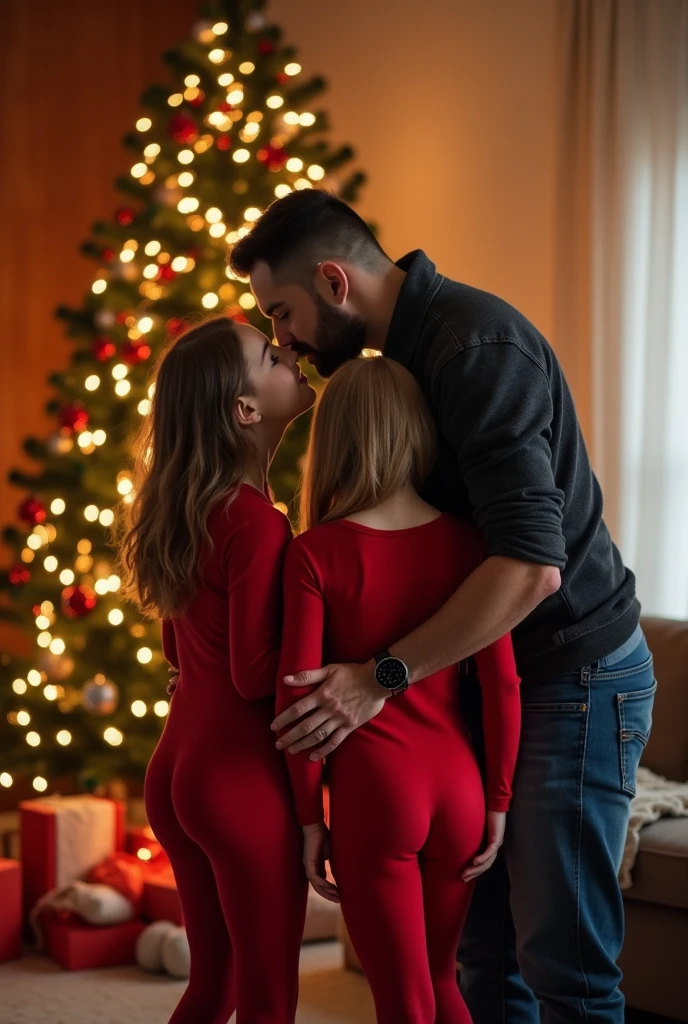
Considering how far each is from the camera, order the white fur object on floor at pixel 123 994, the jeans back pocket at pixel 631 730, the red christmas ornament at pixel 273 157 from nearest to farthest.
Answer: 1. the jeans back pocket at pixel 631 730
2. the white fur object on floor at pixel 123 994
3. the red christmas ornament at pixel 273 157

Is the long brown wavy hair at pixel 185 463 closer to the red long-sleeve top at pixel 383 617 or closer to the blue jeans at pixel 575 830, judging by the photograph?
the red long-sleeve top at pixel 383 617

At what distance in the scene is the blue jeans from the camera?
165 centimetres

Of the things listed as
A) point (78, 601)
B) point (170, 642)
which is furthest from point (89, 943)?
point (170, 642)

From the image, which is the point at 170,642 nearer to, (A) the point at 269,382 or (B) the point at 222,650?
(B) the point at 222,650

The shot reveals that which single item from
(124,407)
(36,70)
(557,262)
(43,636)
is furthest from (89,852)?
(36,70)

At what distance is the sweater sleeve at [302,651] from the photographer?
1608 mm

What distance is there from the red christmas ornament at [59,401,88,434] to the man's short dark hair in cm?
170

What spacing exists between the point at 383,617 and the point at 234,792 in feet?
1.06

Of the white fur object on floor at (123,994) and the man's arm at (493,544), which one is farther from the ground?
the man's arm at (493,544)

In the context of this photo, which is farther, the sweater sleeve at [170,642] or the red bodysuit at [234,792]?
the sweater sleeve at [170,642]

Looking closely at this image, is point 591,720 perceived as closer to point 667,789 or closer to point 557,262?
point 667,789

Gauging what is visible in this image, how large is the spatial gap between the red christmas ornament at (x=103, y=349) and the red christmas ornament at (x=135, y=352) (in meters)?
0.06

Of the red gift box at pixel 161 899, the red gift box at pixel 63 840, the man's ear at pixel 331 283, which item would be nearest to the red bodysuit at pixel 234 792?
the man's ear at pixel 331 283

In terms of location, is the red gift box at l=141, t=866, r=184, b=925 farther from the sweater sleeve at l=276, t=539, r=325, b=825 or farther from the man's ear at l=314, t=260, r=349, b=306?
the man's ear at l=314, t=260, r=349, b=306
